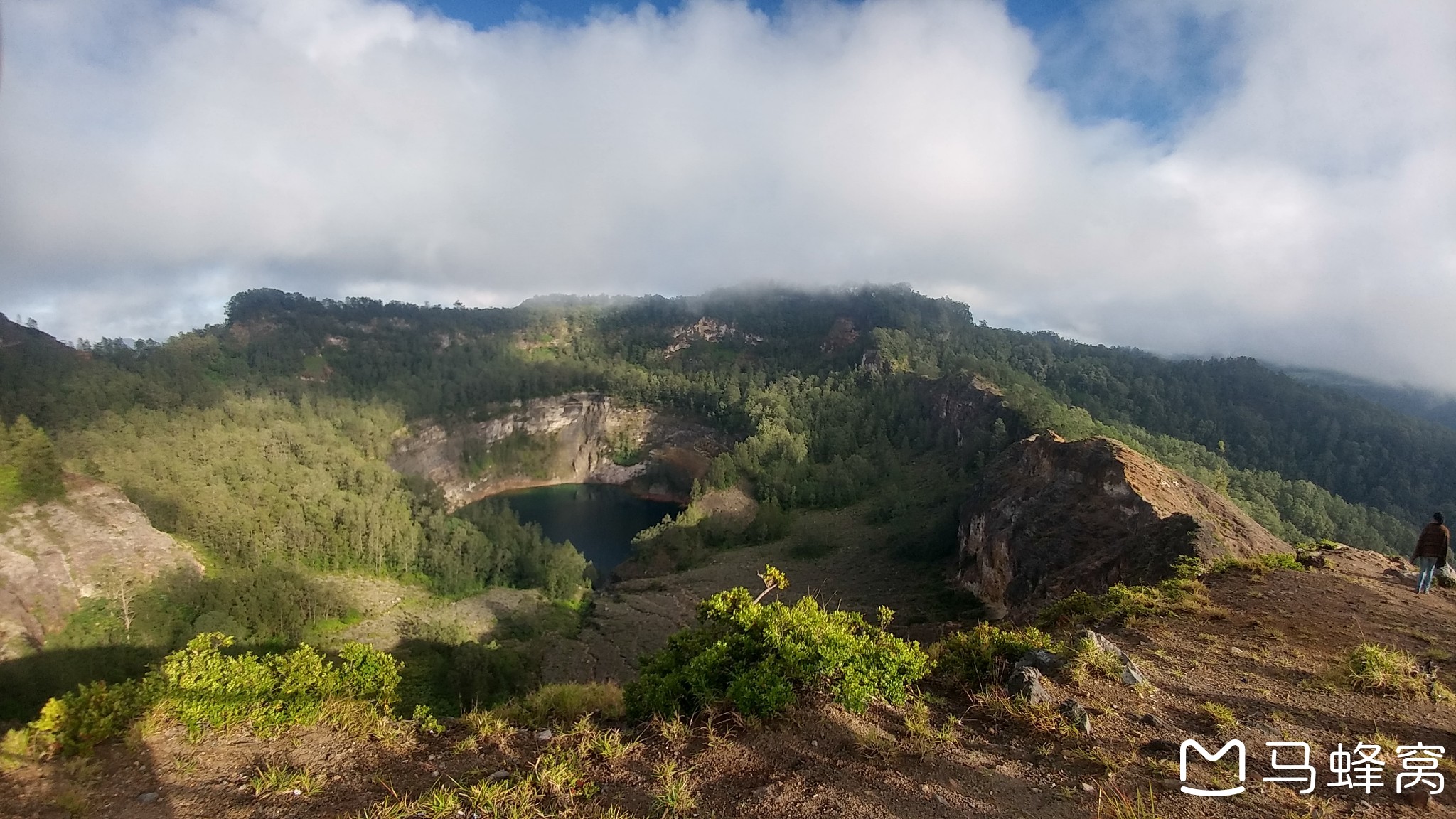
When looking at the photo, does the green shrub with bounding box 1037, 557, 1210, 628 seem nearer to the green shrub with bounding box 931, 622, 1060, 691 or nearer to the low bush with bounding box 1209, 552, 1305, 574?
the low bush with bounding box 1209, 552, 1305, 574

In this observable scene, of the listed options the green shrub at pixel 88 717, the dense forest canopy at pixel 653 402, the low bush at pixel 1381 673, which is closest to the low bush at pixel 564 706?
the green shrub at pixel 88 717

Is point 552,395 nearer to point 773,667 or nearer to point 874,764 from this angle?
point 773,667

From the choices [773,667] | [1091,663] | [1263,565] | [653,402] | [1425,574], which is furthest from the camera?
[653,402]

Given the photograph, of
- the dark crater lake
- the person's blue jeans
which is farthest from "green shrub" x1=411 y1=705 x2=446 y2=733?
the dark crater lake

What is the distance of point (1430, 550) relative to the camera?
11625mm

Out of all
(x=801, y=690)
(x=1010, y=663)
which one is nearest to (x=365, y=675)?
(x=801, y=690)

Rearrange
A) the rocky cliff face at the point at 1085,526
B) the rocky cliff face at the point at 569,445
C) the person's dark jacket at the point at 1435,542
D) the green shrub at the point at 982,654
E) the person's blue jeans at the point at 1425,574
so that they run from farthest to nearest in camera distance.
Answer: the rocky cliff face at the point at 569,445 < the rocky cliff face at the point at 1085,526 < the person's blue jeans at the point at 1425,574 < the person's dark jacket at the point at 1435,542 < the green shrub at the point at 982,654

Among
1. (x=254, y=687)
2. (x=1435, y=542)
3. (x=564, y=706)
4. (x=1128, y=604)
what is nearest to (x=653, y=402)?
(x=1128, y=604)

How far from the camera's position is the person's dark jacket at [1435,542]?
11.4 metres

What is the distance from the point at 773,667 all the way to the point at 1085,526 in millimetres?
24919

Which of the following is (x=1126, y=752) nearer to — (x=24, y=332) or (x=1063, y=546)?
(x=1063, y=546)

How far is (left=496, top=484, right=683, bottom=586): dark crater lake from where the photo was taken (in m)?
72.1

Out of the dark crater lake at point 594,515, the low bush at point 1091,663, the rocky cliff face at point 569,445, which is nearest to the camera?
the low bush at point 1091,663

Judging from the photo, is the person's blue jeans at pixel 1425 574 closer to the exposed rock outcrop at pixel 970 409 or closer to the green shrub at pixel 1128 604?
the green shrub at pixel 1128 604
